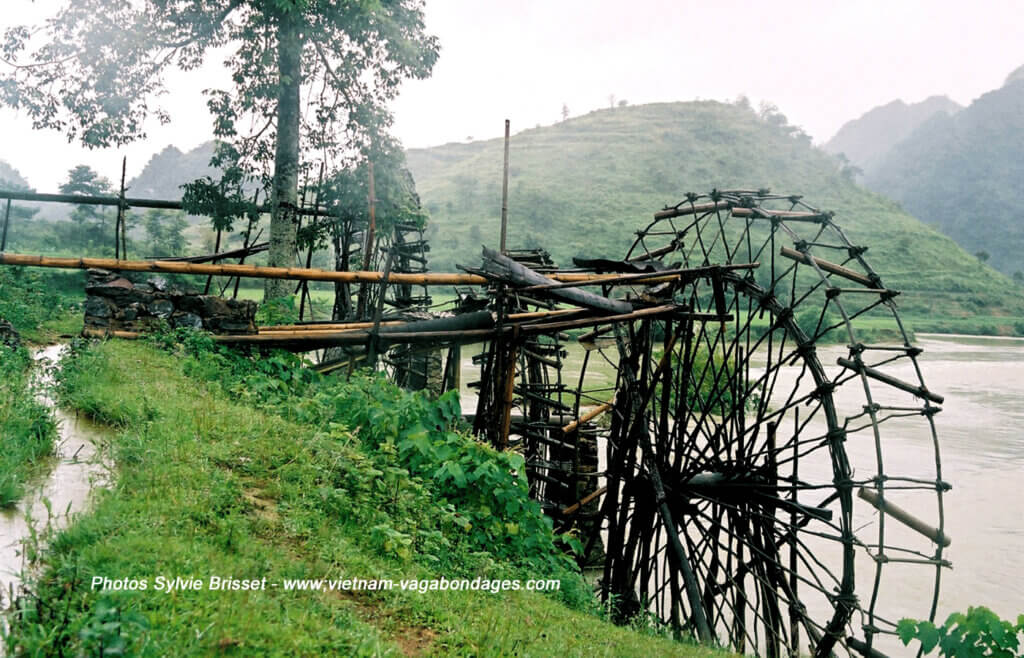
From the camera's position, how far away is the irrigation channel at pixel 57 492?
3093 mm

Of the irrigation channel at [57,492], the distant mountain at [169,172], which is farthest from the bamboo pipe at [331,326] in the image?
the distant mountain at [169,172]

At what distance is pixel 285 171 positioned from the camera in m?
13.2

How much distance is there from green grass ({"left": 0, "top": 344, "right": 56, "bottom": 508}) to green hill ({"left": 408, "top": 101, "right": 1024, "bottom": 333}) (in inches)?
2428

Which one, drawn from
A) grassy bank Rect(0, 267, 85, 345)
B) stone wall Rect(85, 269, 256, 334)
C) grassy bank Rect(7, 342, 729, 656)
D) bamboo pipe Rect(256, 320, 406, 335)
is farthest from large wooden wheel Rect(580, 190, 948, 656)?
grassy bank Rect(0, 267, 85, 345)

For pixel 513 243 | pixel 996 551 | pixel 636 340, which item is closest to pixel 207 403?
pixel 636 340

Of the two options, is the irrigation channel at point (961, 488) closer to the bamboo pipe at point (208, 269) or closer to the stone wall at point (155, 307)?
the stone wall at point (155, 307)

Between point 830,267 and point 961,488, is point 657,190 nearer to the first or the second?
point 961,488

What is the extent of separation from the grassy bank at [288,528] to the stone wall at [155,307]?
61 centimetres

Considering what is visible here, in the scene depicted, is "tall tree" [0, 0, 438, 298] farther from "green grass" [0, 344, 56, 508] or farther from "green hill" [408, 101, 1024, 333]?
"green hill" [408, 101, 1024, 333]

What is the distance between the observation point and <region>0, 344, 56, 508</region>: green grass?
381 cm

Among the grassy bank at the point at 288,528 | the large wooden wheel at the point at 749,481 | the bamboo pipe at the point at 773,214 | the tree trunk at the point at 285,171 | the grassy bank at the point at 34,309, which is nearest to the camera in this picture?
the grassy bank at the point at 288,528

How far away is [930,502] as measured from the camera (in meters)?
17.7

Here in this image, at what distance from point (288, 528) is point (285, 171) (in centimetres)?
1077

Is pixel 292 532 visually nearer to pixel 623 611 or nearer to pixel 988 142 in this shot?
pixel 623 611
